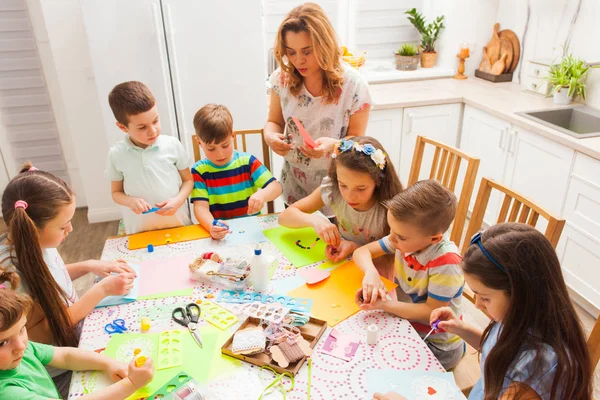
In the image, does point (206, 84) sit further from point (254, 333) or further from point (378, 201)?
point (254, 333)

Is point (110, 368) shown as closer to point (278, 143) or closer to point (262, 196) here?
point (262, 196)

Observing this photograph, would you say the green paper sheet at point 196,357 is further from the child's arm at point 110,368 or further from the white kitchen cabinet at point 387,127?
the white kitchen cabinet at point 387,127

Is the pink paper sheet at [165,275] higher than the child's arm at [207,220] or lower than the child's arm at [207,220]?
lower

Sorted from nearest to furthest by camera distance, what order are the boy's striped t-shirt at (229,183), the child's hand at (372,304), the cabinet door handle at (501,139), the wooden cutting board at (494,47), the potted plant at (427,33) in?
the child's hand at (372,304)
the boy's striped t-shirt at (229,183)
the cabinet door handle at (501,139)
the wooden cutting board at (494,47)
the potted plant at (427,33)

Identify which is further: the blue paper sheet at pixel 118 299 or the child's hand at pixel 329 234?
the child's hand at pixel 329 234

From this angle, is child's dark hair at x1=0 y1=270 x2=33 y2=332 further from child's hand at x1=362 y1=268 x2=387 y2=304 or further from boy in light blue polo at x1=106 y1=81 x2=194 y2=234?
child's hand at x1=362 y1=268 x2=387 y2=304

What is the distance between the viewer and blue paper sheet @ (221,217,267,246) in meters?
1.77

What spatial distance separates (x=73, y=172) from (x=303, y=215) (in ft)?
8.45

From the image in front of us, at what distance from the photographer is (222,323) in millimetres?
1339

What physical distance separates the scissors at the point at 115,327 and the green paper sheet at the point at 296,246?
58 cm

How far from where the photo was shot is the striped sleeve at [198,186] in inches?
76.8

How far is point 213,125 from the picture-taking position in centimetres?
182

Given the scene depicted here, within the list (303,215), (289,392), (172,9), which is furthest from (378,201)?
(172,9)

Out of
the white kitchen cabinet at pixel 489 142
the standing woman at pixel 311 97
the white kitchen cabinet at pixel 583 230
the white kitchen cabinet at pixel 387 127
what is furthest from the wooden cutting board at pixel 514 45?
the standing woman at pixel 311 97
